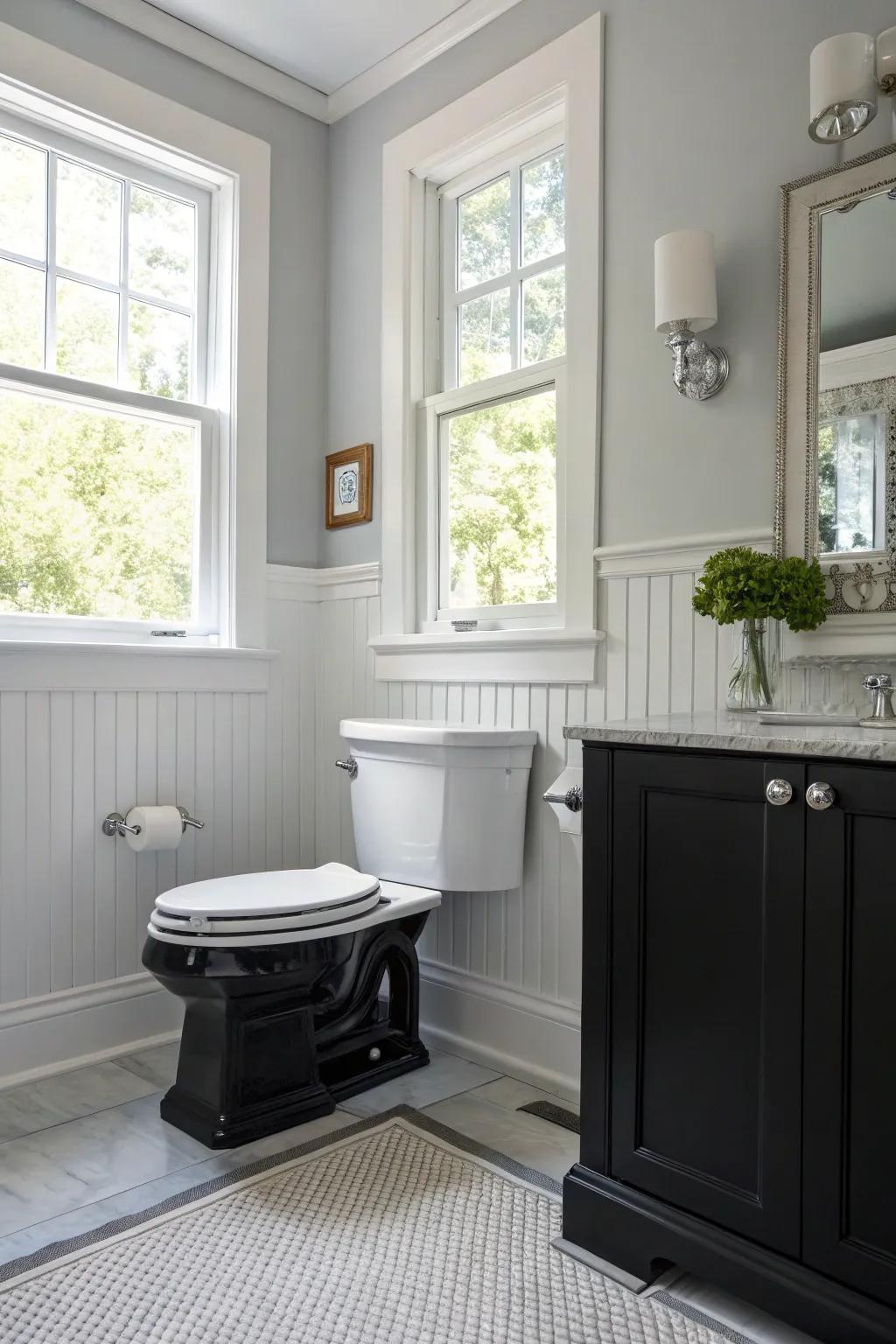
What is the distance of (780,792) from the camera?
1281 mm

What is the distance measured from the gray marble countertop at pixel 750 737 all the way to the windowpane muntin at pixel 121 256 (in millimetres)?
1637

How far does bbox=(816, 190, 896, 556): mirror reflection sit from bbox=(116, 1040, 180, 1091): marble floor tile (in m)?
1.78

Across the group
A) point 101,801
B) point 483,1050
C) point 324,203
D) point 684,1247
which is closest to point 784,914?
point 684,1247

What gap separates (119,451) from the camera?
2451mm

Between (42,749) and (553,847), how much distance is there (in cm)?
118

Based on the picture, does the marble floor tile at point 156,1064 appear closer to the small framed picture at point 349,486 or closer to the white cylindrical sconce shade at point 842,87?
the small framed picture at point 349,486

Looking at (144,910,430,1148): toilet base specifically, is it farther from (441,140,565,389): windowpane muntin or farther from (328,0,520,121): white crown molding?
(328,0,520,121): white crown molding

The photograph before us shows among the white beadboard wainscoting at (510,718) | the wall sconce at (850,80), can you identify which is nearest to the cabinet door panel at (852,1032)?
the white beadboard wainscoting at (510,718)

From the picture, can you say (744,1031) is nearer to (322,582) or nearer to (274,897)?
(274,897)

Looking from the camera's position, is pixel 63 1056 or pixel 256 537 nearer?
pixel 63 1056

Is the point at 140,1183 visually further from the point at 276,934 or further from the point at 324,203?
the point at 324,203

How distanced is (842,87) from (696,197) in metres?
0.38

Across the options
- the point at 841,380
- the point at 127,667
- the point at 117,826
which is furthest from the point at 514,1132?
the point at 841,380

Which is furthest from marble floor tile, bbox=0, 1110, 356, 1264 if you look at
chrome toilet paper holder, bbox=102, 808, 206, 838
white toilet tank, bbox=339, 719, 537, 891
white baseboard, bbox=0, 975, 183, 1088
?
chrome toilet paper holder, bbox=102, 808, 206, 838
